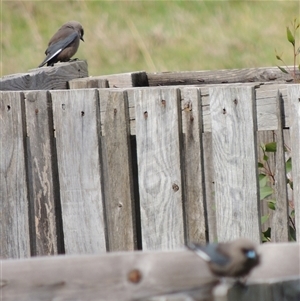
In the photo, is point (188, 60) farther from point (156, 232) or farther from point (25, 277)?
point (25, 277)

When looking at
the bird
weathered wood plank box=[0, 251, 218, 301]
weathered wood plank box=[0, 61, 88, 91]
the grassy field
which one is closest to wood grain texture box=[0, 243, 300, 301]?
weathered wood plank box=[0, 251, 218, 301]

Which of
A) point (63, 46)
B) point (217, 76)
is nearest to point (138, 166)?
point (217, 76)

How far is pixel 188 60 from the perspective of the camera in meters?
12.6

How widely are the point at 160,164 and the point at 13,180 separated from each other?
0.84m

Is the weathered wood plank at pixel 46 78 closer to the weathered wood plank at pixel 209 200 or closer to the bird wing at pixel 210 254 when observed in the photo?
the weathered wood plank at pixel 209 200

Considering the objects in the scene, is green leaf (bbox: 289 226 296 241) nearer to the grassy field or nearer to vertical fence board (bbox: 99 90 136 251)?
vertical fence board (bbox: 99 90 136 251)

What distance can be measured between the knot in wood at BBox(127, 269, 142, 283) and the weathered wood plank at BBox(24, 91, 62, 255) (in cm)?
190

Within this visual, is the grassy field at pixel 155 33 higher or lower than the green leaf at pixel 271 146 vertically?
higher

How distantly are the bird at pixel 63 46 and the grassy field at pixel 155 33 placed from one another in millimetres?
3176

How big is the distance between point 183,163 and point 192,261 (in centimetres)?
167

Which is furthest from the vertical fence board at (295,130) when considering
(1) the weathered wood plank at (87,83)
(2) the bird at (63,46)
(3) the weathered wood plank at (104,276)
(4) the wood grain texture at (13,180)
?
(2) the bird at (63,46)

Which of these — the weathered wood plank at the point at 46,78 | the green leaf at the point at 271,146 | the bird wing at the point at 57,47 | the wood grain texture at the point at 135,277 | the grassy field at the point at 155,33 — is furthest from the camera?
the grassy field at the point at 155,33

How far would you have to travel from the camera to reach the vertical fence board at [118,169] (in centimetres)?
377

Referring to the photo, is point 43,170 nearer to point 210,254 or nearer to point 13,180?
point 13,180
